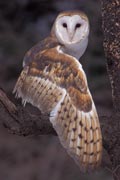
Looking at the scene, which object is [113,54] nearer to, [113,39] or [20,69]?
[113,39]

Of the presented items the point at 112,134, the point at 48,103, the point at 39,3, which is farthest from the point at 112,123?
the point at 39,3

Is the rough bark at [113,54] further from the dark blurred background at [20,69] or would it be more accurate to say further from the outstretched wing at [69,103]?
the dark blurred background at [20,69]

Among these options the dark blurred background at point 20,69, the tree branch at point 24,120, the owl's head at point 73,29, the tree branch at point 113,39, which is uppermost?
the owl's head at point 73,29

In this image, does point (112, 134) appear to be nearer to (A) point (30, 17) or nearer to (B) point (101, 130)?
(B) point (101, 130)

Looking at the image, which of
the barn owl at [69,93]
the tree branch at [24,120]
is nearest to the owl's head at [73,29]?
the barn owl at [69,93]

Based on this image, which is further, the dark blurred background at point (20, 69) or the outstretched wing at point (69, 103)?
the dark blurred background at point (20, 69)

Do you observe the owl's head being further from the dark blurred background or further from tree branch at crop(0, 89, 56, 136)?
the dark blurred background

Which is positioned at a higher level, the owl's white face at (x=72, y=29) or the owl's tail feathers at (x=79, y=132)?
the owl's white face at (x=72, y=29)
